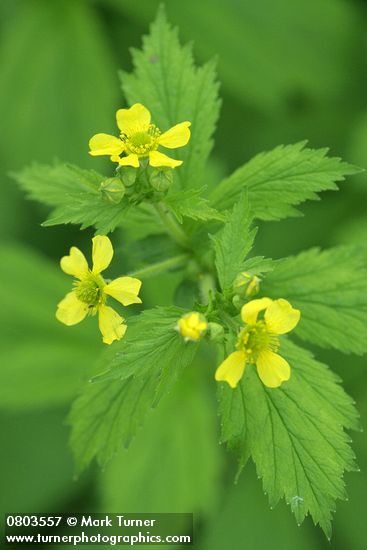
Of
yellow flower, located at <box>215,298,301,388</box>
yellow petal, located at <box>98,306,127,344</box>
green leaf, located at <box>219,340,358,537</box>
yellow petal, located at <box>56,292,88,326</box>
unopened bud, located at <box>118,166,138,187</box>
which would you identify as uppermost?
unopened bud, located at <box>118,166,138,187</box>

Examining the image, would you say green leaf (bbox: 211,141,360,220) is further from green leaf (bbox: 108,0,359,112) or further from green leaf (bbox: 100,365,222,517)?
green leaf (bbox: 108,0,359,112)

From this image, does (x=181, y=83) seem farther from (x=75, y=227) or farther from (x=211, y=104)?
(x=75, y=227)

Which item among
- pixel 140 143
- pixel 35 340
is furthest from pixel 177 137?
pixel 35 340

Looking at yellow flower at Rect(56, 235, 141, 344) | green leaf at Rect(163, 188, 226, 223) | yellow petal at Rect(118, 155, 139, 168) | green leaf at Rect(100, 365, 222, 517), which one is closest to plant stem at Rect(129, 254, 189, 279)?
yellow flower at Rect(56, 235, 141, 344)

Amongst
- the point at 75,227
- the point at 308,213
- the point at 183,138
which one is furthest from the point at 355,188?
the point at 183,138

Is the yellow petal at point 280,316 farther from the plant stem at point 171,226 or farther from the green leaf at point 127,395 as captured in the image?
the plant stem at point 171,226

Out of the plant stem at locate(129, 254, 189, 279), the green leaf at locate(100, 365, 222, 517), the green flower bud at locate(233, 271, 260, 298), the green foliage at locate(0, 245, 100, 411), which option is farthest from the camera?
the green foliage at locate(0, 245, 100, 411)
